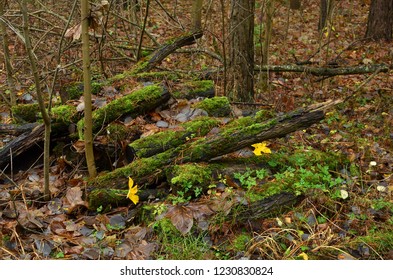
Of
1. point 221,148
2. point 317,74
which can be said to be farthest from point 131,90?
point 317,74

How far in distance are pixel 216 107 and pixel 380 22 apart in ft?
25.4

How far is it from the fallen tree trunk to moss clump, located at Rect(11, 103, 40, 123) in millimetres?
1555

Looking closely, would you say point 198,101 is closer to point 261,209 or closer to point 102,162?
point 102,162

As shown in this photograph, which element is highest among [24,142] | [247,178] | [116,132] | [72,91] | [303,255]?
[72,91]

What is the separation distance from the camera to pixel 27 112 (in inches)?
211

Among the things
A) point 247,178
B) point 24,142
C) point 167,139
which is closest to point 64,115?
point 24,142

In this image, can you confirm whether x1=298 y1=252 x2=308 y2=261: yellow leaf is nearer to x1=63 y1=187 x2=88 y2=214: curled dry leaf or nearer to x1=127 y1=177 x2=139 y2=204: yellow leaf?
x1=127 y1=177 x2=139 y2=204: yellow leaf

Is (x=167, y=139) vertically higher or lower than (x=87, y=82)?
lower

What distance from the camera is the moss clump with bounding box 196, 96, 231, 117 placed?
5090 millimetres

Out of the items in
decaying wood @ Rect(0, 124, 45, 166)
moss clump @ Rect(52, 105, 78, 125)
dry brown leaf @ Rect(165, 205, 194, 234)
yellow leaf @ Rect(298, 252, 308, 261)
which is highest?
moss clump @ Rect(52, 105, 78, 125)

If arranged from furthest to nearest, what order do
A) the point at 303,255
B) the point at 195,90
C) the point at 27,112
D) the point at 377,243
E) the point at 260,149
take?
1. the point at 195,90
2. the point at 27,112
3. the point at 260,149
4. the point at 377,243
5. the point at 303,255

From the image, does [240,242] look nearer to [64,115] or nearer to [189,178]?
[189,178]

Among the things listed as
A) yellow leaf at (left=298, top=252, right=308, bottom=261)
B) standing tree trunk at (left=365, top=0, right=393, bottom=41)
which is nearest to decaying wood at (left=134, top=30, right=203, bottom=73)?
yellow leaf at (left=298, top=252, right=308, bottom=261)
